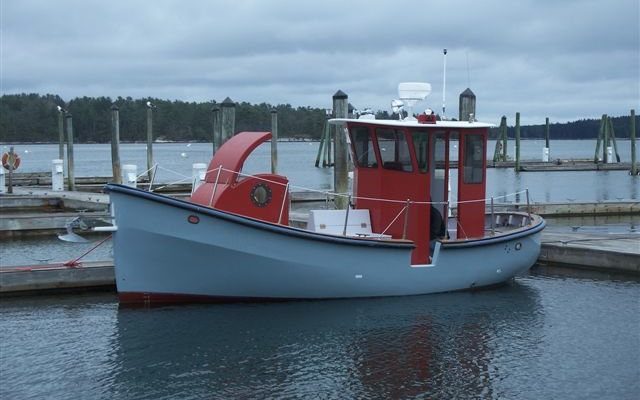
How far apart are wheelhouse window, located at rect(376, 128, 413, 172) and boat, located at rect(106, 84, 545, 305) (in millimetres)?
19

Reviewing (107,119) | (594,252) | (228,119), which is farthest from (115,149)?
(107,119)

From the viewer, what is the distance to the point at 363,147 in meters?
15.2

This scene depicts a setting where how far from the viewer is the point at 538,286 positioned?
16.2 metres

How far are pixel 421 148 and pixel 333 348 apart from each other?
14.2ft

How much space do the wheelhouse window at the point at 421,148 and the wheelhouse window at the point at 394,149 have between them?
0.47 feet

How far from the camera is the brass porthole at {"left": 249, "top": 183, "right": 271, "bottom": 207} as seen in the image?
46.1 feet

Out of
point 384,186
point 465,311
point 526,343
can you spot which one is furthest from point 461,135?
point 526,343

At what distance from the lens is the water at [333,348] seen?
1034 cm

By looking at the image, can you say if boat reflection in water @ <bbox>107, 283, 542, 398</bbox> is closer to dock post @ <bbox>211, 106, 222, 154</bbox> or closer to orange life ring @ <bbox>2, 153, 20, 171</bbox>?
dock post @ <bbox>211, 106, 222, 154</bbox>

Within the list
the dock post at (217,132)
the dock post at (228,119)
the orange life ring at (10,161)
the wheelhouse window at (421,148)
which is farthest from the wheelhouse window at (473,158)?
the orange life ring at (10,161)

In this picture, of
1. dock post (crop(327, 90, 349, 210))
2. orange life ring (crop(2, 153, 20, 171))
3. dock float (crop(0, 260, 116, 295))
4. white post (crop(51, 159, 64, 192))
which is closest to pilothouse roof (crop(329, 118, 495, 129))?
dock float (crop(0, 260, 116, 295))

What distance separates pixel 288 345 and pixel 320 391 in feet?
6.45

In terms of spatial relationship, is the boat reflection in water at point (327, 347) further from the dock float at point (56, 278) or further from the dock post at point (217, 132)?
the dock post at point (217, 132)

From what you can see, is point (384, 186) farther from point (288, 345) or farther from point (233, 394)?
point (233, 394)
